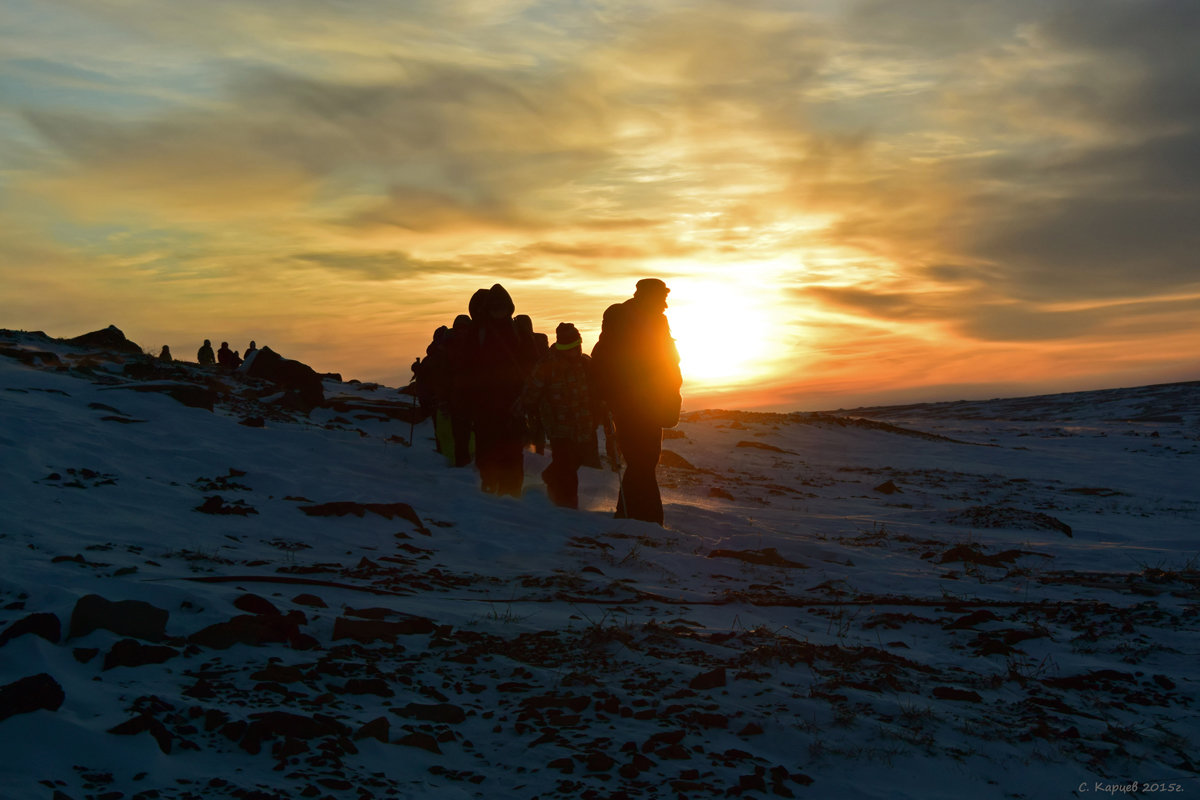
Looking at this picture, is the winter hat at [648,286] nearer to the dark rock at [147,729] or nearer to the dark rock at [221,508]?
the dark rock at [221,508]

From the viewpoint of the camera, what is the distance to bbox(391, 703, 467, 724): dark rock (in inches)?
149

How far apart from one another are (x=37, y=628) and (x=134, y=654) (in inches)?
17.2

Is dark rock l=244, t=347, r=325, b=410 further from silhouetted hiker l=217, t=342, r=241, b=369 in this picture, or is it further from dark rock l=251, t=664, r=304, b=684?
dark rock l=251, t=664, r=304, b=684

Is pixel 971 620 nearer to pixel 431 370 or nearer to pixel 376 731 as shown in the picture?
pixel 376 731

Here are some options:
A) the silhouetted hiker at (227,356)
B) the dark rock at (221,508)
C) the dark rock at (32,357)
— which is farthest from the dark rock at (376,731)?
the silhouetted hiker at (227,356)

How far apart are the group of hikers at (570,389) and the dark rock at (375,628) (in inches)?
206

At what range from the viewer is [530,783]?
3.29m

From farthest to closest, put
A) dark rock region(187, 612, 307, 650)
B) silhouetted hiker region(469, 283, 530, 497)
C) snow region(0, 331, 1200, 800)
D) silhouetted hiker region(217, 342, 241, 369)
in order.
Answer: silhouetted hiker region(217, 342, 241, 369) → silhouetted hiker region(469, 283, 530, 497) → dark rock region(187, 612, 307, 650) → snow region(0, 331, 1200, 800)

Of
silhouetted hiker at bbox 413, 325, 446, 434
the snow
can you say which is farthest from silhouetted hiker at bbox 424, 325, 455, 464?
the snow

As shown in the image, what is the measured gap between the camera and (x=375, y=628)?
15.4 ft

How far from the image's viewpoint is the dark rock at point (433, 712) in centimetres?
378

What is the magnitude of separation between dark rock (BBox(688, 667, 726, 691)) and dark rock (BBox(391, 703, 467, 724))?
1114mm

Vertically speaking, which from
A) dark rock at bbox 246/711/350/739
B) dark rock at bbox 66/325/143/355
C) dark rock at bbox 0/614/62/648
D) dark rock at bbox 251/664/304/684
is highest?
dark rock at bbox 66/325/143/355

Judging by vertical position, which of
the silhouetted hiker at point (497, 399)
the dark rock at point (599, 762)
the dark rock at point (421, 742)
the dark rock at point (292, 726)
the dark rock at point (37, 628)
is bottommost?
the dark rock at point (599, 762)
